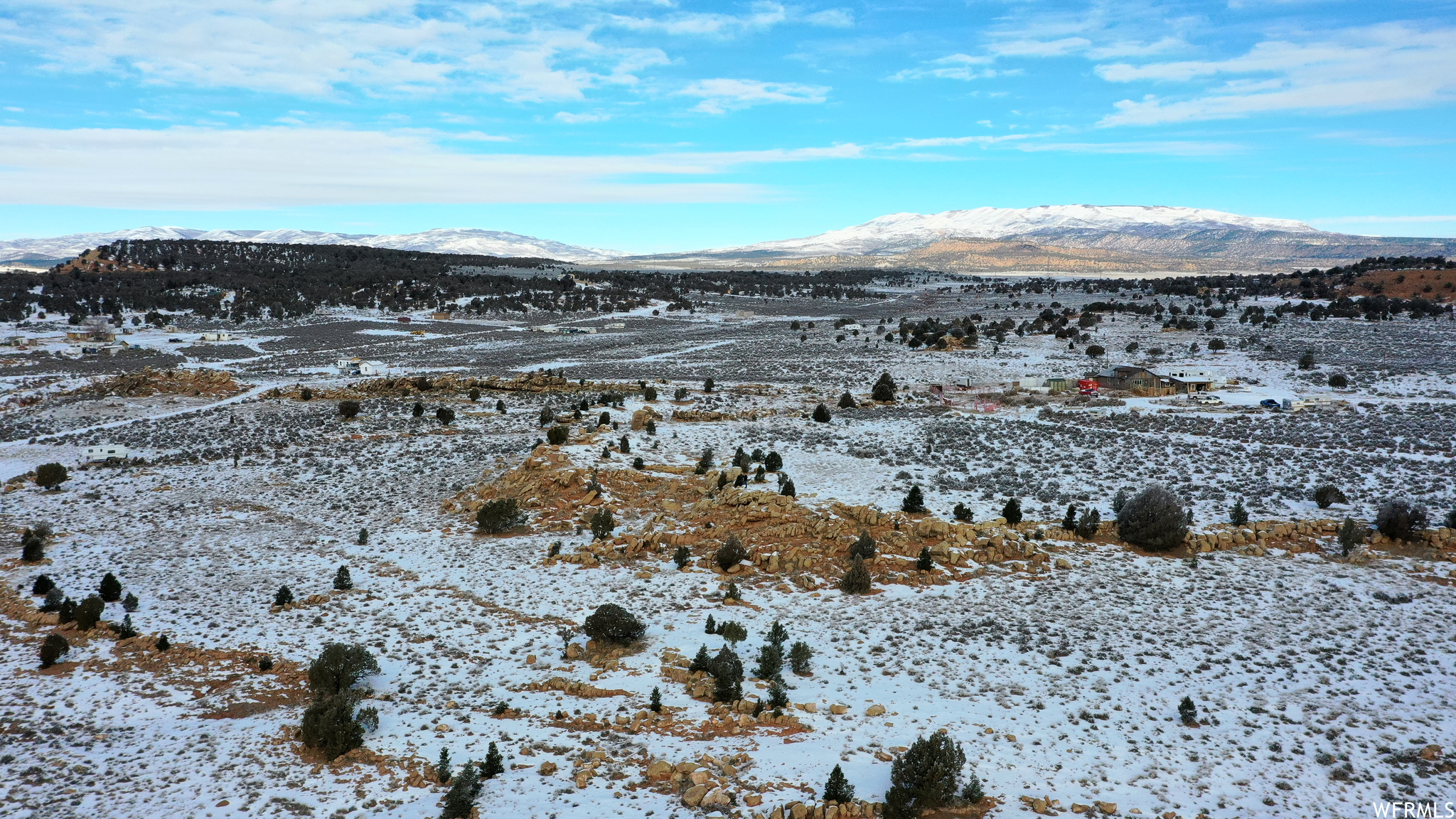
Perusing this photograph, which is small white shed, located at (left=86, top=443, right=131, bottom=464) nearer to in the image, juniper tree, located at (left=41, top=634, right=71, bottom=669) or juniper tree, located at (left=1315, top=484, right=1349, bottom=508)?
juniper tree, located at (left=41, top=634, right=71, bottom=669)

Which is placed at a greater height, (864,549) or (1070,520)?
(1070,520)

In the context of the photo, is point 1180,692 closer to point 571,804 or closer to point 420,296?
point 571,804

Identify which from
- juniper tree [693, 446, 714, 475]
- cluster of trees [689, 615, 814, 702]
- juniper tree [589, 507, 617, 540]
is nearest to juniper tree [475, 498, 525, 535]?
juniper tree [589, 507, 617, 540]

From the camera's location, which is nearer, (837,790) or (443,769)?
(837,790)

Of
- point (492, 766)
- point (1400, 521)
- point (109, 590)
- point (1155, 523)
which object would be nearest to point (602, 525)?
point (492, 766)

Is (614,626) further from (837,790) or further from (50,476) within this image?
(50,476)

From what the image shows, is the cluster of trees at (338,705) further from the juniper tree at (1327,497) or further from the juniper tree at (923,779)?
the juniper tree at (1327,497)

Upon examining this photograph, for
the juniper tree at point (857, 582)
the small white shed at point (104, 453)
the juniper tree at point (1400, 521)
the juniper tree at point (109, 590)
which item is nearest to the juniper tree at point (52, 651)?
the juniper tree at point (109, 590)
